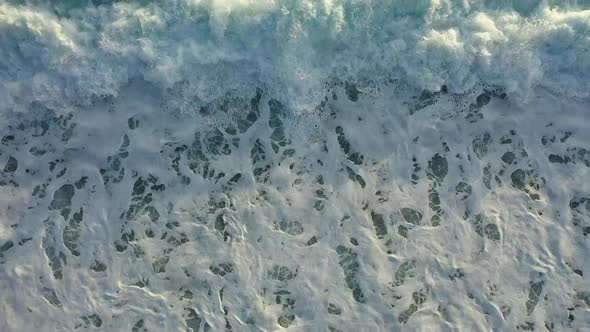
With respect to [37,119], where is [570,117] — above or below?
above

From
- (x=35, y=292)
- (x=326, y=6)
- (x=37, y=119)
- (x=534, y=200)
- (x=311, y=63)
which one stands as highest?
(x=326, y=6)

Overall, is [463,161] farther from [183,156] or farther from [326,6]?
[183,156]

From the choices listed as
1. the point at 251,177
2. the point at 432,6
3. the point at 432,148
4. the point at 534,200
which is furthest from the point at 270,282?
the point at 432,6

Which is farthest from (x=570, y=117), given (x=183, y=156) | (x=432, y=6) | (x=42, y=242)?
(x=42, y=242)

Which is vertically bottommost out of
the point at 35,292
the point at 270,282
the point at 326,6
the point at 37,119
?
the point at 35,292

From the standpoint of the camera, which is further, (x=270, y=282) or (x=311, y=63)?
(x=311, y=63)

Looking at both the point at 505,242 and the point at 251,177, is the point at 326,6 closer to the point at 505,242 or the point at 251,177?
the point at 251,177
